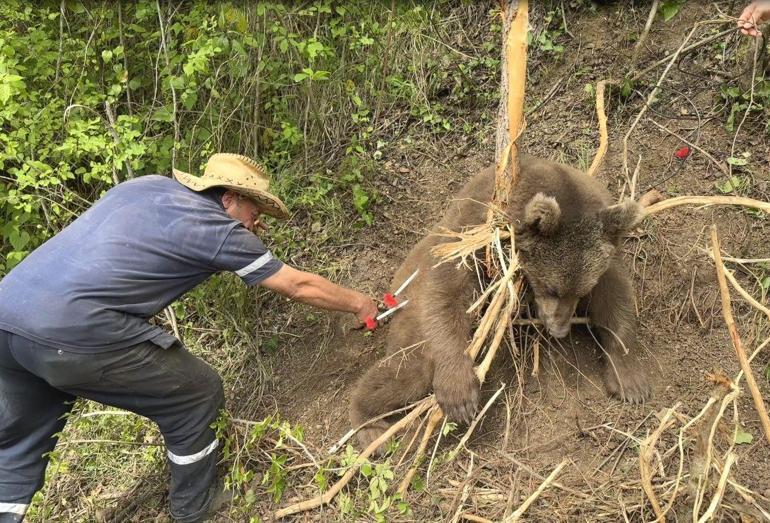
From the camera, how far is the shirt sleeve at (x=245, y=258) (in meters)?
4.69

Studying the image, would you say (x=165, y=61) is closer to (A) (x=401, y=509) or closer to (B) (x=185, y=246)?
(B) (x=185, y=246)

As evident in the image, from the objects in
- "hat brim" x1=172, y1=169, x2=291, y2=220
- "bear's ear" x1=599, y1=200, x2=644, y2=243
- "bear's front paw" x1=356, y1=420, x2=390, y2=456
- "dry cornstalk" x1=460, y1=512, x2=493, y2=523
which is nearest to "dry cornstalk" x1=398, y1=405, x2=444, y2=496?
"dry cornstalk" x1=460, y1=512, x2=493, y2=523

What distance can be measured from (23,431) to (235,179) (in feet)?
7.93

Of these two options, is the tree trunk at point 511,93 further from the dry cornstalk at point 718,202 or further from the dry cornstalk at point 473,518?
the dry cornstalk at point 473,518

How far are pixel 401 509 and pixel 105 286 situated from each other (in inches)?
96.5

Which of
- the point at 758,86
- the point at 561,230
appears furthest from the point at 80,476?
the point at 758,86

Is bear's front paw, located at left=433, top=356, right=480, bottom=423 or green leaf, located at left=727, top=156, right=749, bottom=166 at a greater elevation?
green leaf, located at left=727, top=156, right=749, bottom=166

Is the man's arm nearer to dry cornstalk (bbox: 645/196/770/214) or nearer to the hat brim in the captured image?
the hat brim

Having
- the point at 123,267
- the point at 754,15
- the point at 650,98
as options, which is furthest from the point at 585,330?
the point at 123,267

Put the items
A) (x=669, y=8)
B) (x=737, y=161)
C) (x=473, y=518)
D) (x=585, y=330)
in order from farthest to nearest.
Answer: (x=737, y=161) → (x=669, y=8) → (x=585, y=330) → (x=473, y=518)

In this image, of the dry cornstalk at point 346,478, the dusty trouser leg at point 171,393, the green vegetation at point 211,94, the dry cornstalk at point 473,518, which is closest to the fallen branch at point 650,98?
the green vegetation at point 211,94

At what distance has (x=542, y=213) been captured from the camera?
4.59m

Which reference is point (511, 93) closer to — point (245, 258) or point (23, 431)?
point (245, 258)

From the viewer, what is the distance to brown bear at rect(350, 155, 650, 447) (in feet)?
15.8
